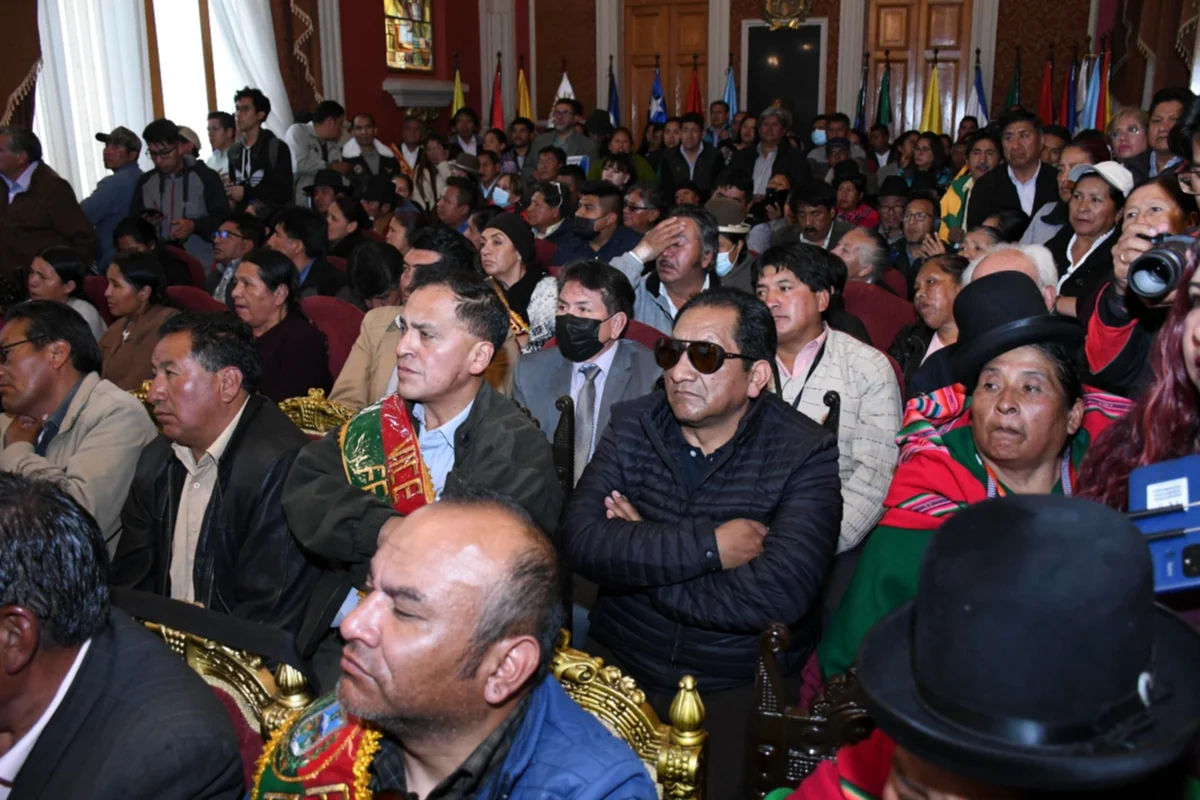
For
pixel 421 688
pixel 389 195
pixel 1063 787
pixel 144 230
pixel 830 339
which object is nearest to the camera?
pixel 1063 787

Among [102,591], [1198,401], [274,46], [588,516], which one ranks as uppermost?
[274,46]

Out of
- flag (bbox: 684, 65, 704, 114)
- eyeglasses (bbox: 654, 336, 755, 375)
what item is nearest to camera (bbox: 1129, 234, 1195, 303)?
eyeglasses (bbox: 654, 336, 755, 375)

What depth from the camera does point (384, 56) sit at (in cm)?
1145

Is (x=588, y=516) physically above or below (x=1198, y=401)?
below

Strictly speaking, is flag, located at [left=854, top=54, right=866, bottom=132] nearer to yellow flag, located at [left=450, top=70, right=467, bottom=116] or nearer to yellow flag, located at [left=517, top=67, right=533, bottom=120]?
yellow flag, located at [left=517, top=67, right=533, bottom=120]

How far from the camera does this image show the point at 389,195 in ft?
24.1

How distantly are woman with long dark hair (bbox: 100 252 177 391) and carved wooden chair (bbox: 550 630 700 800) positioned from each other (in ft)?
10.3

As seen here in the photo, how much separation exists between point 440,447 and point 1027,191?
A: 14.5 feet

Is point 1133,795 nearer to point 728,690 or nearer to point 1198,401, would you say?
point 1198,401

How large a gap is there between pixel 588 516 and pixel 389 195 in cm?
547

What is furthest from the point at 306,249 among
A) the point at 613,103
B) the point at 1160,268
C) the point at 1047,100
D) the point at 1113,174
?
the point at 1047,100

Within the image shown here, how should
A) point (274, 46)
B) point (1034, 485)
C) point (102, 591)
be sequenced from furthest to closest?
1. point (274, 46)
2. point (1034, 485)
3. point (102, 591)

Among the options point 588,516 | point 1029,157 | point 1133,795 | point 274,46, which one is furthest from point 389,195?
point 1133,795

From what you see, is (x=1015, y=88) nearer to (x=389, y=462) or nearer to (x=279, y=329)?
(x=279, y=329)
